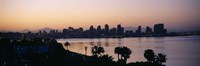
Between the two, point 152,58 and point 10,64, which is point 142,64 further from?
point 10,64

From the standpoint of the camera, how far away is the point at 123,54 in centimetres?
5072

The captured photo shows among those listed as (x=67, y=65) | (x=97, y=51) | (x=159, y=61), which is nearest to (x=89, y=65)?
(x=67, y=65)

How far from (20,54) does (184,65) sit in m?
40.0

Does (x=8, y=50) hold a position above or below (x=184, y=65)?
above

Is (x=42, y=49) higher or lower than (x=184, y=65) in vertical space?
higher

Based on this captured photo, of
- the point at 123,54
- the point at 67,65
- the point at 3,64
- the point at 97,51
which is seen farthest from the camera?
the point at 97,51

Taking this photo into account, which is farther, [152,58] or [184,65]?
[184,65]

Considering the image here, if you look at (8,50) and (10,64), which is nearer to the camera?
(10,64)

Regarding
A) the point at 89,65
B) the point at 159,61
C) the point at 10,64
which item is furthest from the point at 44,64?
the point at 159,61

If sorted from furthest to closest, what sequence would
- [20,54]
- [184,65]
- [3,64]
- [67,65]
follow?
[184,65]
[20,54]
[67,65]
[3,64]

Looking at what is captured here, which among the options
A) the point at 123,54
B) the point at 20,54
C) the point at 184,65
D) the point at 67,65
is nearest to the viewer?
the point at 67,65

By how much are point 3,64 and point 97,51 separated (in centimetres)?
3077

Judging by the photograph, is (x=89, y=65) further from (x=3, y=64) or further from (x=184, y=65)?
(x=184, y=65)

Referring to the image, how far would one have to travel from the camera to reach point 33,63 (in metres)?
33.1
